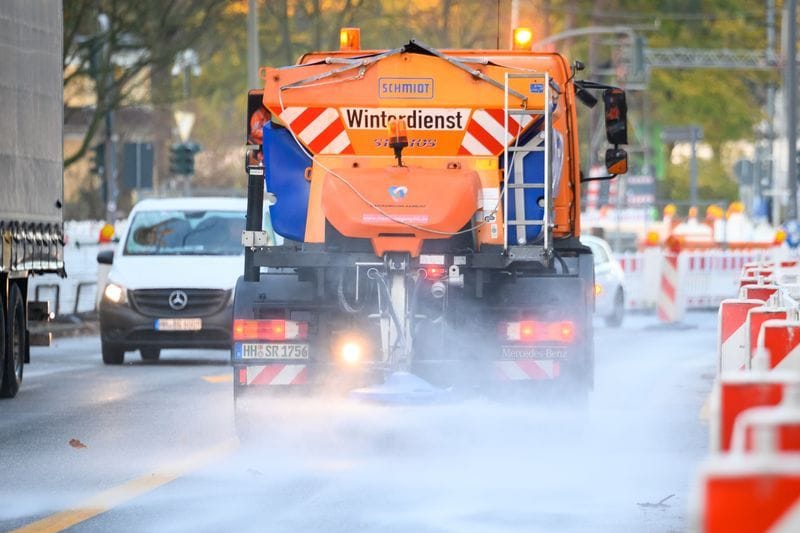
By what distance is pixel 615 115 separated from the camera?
534 inches

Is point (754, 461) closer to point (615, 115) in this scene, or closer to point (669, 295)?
point (615, 115)

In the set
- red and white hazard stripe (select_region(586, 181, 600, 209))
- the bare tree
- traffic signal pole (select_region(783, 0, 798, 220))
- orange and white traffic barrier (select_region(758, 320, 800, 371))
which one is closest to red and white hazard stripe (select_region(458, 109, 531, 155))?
orange and white traffic barrier (select_region(758, 320, 800, 371))

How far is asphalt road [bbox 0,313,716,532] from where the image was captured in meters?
9.30

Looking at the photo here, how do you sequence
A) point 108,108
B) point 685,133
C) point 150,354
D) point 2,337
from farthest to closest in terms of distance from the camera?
point 685,133 < point 108,108 < point 150,354 < point 2,337

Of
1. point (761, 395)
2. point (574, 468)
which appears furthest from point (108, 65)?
point (761, 395)

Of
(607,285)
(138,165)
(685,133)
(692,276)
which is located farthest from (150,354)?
(685,133)

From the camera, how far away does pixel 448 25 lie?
2494 inches

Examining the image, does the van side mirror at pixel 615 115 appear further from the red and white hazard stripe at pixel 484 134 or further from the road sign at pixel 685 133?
the road sign at pixel 685 133

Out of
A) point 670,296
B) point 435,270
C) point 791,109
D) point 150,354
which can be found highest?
point 791,109

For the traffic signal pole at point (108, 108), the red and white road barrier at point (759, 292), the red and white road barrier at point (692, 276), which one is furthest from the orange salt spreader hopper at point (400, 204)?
the red and white road barrier at point (692, 276)

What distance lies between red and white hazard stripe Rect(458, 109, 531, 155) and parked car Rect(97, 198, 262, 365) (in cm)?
829

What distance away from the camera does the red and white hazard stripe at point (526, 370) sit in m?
12.6

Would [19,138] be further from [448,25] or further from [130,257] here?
[448,25]

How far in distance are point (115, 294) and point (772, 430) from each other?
1700 centimetres
